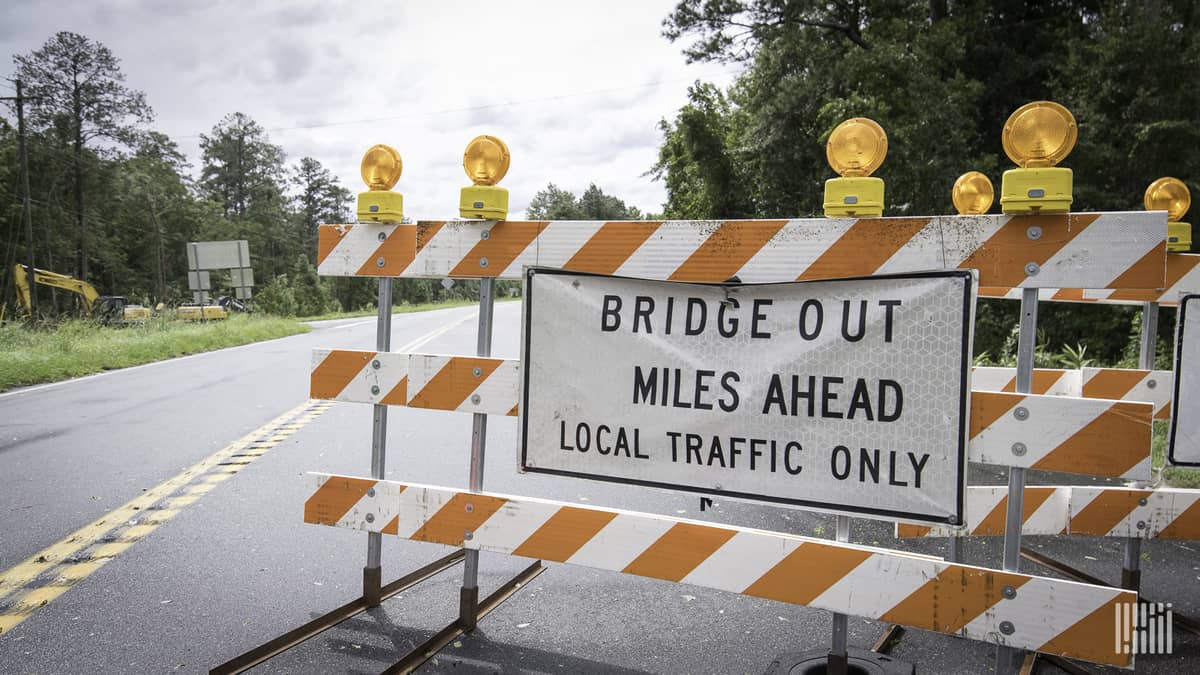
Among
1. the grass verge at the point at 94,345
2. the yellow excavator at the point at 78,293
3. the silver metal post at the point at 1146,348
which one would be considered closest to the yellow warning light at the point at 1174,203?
the silver metal post at the point at 1146,348

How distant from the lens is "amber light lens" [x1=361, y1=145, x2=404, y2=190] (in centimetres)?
351

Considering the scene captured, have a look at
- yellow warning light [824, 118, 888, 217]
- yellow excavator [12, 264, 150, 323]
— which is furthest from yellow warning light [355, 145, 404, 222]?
yellow excavator [12, 264, 150, 323]

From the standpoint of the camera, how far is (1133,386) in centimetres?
418

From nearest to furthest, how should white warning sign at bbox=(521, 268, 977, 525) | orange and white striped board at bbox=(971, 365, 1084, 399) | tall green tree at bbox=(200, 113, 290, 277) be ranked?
white warning sign at bbox=(521, 268, 977, 525) → orange and white striped board at bbox=(971, 365, 1084, 399) → tall green tree at bbox=(200, 113, 290, 277)

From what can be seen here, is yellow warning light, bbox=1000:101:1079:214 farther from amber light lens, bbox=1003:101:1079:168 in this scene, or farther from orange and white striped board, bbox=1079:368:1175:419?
orange and white striped board, bbox=1079:368:1175:419

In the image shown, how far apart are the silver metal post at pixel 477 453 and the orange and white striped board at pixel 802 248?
0.15 m

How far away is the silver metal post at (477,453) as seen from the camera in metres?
3.30

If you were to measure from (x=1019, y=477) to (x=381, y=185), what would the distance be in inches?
110

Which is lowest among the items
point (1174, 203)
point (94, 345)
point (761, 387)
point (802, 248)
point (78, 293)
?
point (94, 345)

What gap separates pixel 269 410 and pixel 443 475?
14.5 ft

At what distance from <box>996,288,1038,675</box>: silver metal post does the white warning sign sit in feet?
0.69

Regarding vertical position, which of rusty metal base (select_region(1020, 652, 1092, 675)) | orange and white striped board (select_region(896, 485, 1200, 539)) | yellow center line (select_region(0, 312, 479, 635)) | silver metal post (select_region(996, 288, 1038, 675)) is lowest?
yellow center line (select_region(0, 312, 479, 635))

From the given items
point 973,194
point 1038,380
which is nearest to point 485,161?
point 973,194

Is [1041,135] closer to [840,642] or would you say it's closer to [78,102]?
[840,642]
